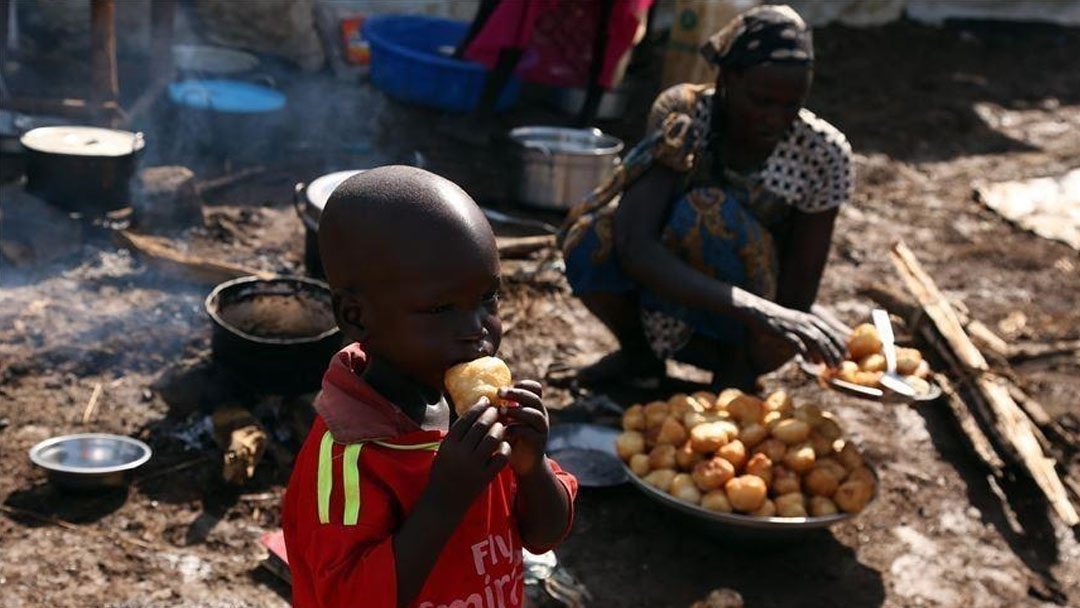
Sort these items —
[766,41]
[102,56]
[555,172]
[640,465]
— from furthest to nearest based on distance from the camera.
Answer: [555,172]
[102,56]
[766,41]
[640,465]

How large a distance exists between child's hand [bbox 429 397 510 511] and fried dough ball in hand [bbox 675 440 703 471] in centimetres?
199

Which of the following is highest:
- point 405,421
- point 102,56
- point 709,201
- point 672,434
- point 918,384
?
point 405,421

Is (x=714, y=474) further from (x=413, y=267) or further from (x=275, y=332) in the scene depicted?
(x=413, y=267)

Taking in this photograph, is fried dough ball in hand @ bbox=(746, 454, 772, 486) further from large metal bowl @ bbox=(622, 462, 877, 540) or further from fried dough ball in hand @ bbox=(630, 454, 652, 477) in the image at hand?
fried dough ball in hand @ bbox=(630, 454, 652, 477)

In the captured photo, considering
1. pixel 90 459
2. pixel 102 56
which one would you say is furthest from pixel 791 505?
pixel 102 56

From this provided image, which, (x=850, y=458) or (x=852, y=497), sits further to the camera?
(x=850, y=458)

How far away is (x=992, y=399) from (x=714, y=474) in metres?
1.52

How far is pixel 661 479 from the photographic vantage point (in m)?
3.66

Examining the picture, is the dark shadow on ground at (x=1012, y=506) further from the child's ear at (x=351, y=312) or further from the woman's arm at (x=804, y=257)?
the child's ear at (x=351, y=312)

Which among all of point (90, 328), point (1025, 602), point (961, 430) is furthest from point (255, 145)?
→ point (1025, 602)

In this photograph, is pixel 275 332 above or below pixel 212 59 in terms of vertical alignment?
below

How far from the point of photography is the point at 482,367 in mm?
1818

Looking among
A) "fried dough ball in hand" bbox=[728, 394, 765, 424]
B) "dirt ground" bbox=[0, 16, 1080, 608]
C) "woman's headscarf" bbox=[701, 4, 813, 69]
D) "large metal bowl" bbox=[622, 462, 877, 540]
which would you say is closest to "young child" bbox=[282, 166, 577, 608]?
"dirt ground" bbox=[0, 16, 1080, 608]

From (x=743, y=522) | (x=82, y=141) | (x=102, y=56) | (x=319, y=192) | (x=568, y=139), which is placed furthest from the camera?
(x=568, y=139)
